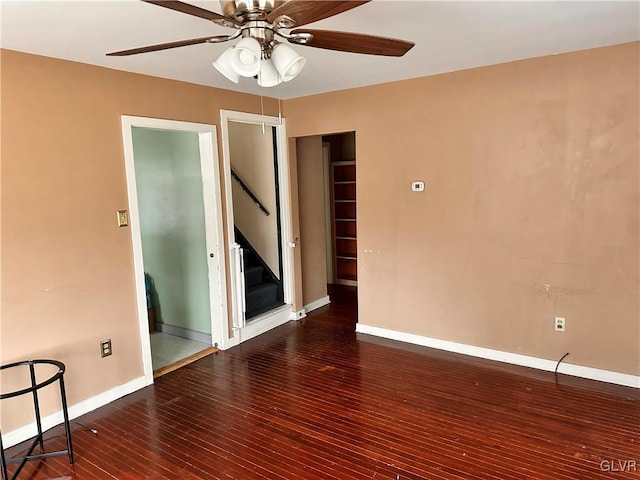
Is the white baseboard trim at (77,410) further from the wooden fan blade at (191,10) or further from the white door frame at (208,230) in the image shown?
the wooden fan blade at (191,10)

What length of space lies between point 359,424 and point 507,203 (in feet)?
6.87

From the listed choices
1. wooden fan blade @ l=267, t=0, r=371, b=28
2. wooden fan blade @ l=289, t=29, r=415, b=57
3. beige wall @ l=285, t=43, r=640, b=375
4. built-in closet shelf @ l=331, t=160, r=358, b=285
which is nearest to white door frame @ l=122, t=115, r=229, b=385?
beige wall @ l=285, t=43, r=640, b=375

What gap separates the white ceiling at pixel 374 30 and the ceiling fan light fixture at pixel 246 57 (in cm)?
55

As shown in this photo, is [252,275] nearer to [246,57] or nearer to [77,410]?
[77,410]

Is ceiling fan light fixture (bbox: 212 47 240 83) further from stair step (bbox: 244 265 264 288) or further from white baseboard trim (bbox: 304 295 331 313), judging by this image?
white baseboard trim (bbox: 304 295 331 313)

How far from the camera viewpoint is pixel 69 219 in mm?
2820

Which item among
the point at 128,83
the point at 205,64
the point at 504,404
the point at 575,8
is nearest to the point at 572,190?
the point at 575,8

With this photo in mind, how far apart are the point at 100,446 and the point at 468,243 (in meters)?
3.12

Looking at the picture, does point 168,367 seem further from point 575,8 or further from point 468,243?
point 575,8

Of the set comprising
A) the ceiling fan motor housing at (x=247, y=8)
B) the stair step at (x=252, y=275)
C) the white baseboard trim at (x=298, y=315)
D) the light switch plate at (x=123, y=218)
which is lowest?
the white baseboard trim at (x=298, y=315)

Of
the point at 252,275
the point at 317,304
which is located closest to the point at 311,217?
the point at 252,275

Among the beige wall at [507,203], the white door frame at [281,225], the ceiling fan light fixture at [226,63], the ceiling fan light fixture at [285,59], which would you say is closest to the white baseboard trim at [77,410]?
the white door frame at [281,225]

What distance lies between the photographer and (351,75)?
3566 millimetres

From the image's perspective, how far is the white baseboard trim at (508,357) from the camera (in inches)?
124
